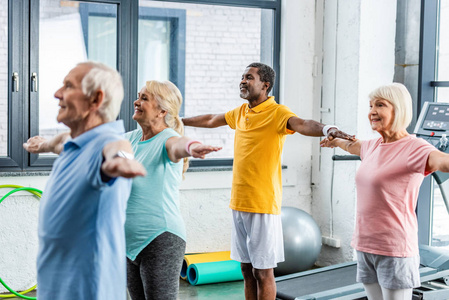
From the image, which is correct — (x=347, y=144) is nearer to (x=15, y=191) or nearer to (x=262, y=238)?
(x=262, y=238)

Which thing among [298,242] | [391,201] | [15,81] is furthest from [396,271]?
[15,81]

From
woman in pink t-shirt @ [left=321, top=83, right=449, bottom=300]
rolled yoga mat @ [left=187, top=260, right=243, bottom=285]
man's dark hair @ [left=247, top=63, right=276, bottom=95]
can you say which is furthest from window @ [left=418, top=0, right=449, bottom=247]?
woman in pink t-shirt @ [left=321, top=83, right=449, bottom=300]

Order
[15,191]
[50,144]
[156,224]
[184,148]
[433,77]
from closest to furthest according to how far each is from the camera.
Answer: [184,148] < [156,224] < [50,144] < [15,191] < [433,77]

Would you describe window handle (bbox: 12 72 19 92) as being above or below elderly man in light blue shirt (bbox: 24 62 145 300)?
above

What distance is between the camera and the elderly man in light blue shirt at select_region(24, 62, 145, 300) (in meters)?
1.76

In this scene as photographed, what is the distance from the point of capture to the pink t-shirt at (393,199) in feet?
8.71

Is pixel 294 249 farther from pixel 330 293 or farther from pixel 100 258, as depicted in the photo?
pixel 100 258

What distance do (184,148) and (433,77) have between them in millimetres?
3436

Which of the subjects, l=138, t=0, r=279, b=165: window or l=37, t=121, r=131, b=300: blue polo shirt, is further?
l=138, t=0, r=279, b=165: window

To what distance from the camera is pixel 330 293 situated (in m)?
3.97

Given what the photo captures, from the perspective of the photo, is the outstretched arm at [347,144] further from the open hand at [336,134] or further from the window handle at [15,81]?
the window handle at [15,81]

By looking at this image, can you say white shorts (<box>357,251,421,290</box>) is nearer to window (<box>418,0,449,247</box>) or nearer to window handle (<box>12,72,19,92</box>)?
window (<box>418,0,449,247</box>)

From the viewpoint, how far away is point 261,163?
357cm

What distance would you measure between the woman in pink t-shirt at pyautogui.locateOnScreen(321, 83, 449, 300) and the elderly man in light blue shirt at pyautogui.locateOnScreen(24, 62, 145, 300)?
132 cm
